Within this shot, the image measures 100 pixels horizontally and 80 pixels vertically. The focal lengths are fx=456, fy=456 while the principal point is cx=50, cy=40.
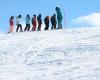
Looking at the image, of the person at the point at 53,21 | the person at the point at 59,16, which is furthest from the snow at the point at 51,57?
the person at the point at 53,21

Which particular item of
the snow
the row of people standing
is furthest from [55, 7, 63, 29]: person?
the snow

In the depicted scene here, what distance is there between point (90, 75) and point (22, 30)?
16.6 m

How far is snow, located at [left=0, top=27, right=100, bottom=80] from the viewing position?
16.2 m

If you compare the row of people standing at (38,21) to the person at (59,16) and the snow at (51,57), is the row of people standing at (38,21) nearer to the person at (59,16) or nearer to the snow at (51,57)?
the person at (59,16)

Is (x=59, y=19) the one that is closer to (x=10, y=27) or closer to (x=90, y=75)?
(x=10, y=27)

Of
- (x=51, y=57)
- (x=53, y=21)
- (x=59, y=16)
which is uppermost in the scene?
(x=59, y=16)

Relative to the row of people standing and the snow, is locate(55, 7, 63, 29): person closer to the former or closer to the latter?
the row of people standing

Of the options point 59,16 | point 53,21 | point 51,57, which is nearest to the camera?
point 51,57

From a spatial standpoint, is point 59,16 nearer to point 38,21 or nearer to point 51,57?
point 38,21

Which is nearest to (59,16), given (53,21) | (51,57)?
(53,21)

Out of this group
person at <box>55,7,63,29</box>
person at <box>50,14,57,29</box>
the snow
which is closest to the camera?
the snow

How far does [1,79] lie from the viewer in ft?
53.3

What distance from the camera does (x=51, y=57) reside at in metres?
19.1

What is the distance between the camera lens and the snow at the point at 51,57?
1620 cm
